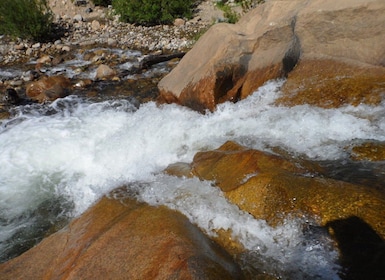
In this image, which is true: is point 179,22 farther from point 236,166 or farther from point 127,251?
point 127,251

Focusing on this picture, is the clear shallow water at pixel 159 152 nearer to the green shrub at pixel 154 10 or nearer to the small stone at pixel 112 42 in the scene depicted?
the small stone at pixel 112 42

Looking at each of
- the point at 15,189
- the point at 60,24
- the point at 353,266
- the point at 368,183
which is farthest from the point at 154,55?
the point at 353,266

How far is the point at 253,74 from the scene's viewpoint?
6.00 meters

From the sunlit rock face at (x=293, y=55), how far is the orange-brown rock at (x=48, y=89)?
3009mm

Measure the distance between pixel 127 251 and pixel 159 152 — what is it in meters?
2.68

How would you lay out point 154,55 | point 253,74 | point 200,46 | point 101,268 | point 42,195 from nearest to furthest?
point 101,268 < point 42,195 < point 253,74 < point 200,46 < point 154,55

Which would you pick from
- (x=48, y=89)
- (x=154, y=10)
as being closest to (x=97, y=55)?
(x=48, y=89)

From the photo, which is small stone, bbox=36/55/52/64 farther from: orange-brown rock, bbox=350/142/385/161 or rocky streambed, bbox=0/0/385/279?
orange-brown rock, bbox=350/142/385/161

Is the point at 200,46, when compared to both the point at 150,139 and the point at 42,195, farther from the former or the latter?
the point at 42,195

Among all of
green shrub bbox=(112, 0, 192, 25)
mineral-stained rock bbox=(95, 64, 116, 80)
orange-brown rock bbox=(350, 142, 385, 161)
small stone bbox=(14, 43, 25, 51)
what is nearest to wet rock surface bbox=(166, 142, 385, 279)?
orange-brown rock bbox=(350, 142, 385, 161)

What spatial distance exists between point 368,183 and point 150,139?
11.5 ft

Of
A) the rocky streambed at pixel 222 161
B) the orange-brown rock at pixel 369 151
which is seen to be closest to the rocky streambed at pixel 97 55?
the rocky streambed at pixel 222 161

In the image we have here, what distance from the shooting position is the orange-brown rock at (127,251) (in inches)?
91.7

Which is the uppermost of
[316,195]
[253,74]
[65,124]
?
[316,195]
